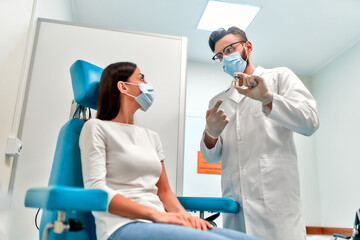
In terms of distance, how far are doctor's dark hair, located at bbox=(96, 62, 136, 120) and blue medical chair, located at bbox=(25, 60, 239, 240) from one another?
0.03 meters

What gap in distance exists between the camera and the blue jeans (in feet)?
2.63

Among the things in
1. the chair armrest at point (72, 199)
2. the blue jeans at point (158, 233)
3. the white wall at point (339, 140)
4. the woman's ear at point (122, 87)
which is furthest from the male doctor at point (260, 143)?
the white wall at point (339, 140)

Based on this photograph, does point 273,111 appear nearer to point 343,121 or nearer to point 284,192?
point 284,192

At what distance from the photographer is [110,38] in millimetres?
1937

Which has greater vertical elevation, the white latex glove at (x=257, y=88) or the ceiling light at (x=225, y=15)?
the ceiling light at (x=225, y=15)

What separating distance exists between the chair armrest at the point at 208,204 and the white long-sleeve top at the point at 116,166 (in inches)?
7.7

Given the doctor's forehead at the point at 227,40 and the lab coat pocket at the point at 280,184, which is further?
the doctor's forehead at the point at 227,40

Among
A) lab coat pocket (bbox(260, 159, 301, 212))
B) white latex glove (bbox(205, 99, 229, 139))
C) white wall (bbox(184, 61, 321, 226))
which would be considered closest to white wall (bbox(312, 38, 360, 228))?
white wall (bbox(184, 61, 321, 226))

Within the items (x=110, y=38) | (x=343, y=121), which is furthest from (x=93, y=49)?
(x=343, y=121)

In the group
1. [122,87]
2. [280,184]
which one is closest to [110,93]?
[122,87]

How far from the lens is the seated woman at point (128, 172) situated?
90 centimetres

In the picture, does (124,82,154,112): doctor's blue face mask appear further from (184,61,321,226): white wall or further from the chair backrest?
(184,61,321,226): white wall

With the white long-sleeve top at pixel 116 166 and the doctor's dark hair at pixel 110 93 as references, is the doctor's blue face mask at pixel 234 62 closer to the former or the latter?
the doctor's dark hair at pixel 110 93

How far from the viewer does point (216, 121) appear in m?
1.51
